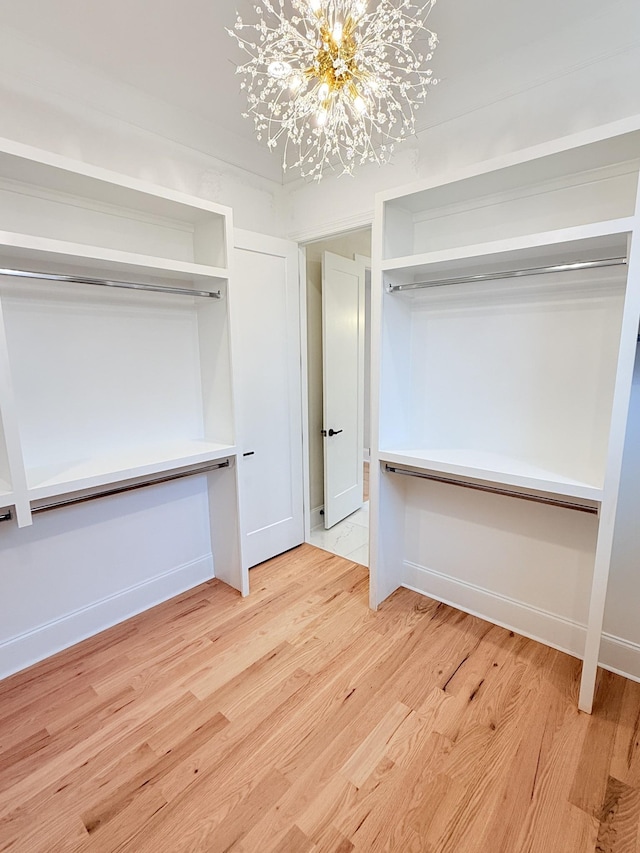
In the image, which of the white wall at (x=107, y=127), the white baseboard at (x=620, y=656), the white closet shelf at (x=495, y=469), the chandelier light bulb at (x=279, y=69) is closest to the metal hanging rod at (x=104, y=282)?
the white wall at (x=107, y=127)

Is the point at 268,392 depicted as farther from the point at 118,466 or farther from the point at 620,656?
the point at 620,656

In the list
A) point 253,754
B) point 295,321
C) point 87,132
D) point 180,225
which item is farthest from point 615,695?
point 87,132

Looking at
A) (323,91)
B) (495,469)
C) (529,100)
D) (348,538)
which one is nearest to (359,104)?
(323,91)

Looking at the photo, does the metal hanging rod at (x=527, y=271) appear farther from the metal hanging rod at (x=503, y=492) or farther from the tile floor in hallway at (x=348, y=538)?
the tile floor in hallway at (x=348, y=538)

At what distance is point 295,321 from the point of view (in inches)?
121

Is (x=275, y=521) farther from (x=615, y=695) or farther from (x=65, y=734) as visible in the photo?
(x=615, y=695)

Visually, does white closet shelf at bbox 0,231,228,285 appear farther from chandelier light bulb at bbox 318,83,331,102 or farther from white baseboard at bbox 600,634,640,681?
white baseboard at bbox 600,634,640,681

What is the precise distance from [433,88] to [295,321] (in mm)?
1567

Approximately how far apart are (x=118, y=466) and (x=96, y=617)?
3.13 feet

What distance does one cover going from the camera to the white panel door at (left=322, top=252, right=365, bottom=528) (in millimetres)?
3385

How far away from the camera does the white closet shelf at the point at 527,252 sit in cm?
161

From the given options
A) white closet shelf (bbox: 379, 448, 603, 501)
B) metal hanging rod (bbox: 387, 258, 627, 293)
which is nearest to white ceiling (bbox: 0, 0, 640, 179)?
metal hanging rod (bbox: 387, 258, 627, 293)

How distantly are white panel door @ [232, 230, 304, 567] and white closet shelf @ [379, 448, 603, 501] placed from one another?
101 cm

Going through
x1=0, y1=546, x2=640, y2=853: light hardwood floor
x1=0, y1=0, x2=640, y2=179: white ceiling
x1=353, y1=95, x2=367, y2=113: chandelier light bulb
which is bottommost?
x1=0, y1=546, x2=640, y2=853: light hardwood floor
